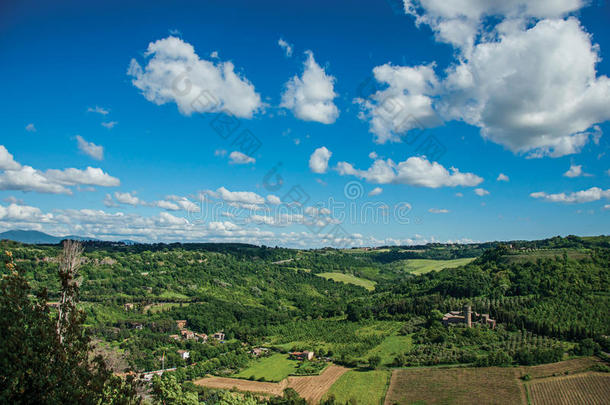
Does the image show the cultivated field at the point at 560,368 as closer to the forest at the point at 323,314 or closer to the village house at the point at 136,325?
the forest at the point at 323,314

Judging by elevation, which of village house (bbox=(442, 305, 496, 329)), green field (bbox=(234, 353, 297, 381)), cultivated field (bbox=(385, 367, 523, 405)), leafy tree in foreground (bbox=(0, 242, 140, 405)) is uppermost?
leafy tree in foreground (bbox=(0, 242, 140, 405))

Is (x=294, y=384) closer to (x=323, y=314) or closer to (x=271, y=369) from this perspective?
(x=271, y=369)

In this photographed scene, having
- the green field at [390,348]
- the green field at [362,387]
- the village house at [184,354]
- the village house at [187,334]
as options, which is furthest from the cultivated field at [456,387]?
the village house at [187,334]

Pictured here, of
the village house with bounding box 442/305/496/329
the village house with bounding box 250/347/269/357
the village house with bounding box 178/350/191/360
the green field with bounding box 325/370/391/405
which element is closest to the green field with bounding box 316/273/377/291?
the village house with bounding box 442/305/496/329

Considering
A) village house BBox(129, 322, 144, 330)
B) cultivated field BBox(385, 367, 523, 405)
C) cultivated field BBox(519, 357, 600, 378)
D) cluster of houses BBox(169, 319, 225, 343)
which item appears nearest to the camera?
cultivated field BBox(385, 367, 523, 405)

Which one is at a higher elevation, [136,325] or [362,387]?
[362,387]

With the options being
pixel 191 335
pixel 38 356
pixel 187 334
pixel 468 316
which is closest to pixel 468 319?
pixel 468 316

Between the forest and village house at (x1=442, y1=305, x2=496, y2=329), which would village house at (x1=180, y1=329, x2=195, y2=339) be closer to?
the forest
